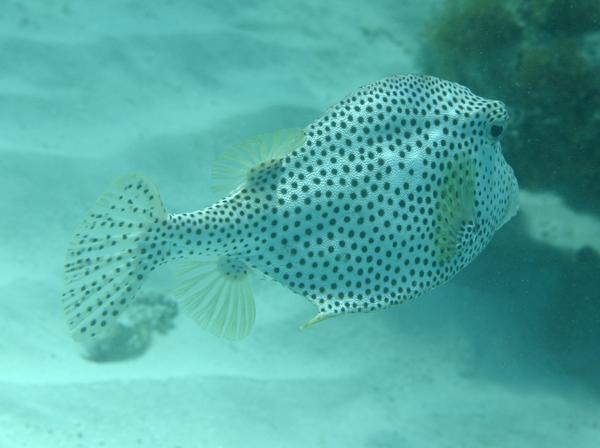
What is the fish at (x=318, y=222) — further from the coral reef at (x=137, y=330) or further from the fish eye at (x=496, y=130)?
the coral reef at (x=137, y=330)

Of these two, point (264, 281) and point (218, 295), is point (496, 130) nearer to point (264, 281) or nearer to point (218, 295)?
point (218, 295)

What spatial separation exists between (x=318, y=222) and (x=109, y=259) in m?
0.99

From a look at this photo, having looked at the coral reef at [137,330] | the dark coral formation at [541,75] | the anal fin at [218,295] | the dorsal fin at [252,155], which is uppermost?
the dark coral formation at [541,75]

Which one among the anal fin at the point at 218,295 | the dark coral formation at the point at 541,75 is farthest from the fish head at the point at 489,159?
the dark coral formation at the point at 541,75

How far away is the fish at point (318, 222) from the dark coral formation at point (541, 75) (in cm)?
218

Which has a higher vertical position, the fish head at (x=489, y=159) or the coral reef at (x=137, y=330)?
the fish head at (x=489, y=159)

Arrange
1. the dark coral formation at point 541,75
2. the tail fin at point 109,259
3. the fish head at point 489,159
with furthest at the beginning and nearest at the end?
1. the dark coral formation at point 541,75
2. the fish head at point 489,159
3. the tail fin at point 109,259

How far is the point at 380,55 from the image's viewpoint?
670 centimetres

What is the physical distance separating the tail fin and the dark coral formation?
12.0ft

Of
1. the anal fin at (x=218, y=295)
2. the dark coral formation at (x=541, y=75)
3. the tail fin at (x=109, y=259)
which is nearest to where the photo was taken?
the tail fin at (x=109, y=259)

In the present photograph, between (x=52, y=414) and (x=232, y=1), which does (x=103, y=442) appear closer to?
(x=52, y=414)

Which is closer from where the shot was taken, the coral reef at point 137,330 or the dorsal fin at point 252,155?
the dorsal fin at point 252,155

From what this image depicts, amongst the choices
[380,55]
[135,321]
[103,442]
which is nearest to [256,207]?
[103,442]

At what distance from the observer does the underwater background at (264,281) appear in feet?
14.5
